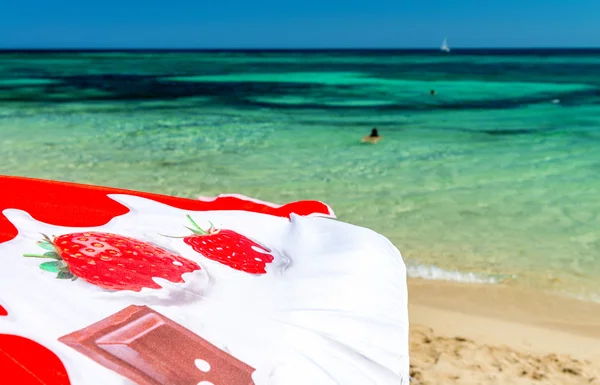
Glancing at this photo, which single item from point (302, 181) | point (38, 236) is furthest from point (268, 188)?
point (38, 236)

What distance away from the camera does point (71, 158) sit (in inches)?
371

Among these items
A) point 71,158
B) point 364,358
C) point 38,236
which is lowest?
point 71,158

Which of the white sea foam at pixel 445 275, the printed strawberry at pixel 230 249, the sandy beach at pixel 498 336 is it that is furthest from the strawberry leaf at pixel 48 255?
the white sea foam at pixel 445 275

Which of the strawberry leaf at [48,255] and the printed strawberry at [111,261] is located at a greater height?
the strawberry leaf at [48,255]

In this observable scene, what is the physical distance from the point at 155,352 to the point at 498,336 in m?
2.97

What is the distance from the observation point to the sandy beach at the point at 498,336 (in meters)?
3.31

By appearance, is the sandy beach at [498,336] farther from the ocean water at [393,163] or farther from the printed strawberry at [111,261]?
the printed strawberry at [111,261]

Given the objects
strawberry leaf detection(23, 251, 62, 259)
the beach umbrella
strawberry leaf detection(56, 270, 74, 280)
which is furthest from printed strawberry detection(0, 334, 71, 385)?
strawberry leaf detection(23, 251, 62, 259)

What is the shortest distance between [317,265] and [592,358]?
8.04 feet

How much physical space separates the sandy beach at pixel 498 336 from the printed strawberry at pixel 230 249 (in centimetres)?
159

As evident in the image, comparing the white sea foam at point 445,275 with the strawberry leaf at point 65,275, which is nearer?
the strawberry leaf at point 65,275

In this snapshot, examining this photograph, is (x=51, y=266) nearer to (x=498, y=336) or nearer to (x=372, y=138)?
(x=498, y=336)

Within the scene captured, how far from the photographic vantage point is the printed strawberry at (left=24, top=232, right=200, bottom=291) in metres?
1.56

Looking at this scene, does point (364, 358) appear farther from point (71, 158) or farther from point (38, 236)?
point (71, 158)
